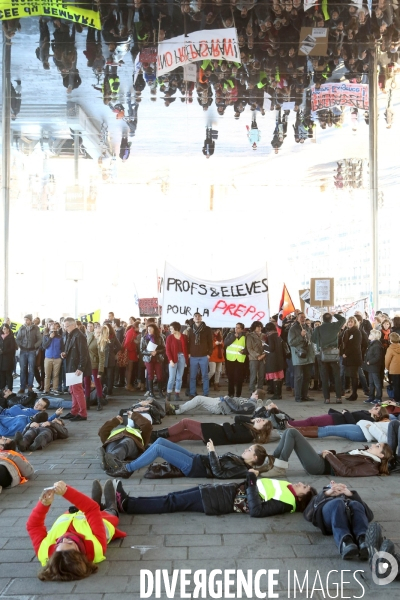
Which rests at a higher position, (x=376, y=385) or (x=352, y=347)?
(x=352, y=347)

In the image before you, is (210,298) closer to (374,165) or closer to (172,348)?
(172,348)

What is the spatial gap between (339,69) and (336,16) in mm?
1379

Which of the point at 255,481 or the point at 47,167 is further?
the point at 47,167

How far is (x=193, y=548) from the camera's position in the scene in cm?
486

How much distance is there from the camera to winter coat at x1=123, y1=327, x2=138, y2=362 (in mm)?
14211

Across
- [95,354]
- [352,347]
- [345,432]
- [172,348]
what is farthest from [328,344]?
[95,354]

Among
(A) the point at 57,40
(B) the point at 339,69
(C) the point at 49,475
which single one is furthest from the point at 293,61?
(C) the point at 49,475

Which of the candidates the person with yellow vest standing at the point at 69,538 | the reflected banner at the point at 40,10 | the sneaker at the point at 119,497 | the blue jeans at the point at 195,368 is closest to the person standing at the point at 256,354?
the blue jeans at the point at 195,368

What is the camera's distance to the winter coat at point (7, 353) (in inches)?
527

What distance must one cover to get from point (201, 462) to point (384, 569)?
2846 mm

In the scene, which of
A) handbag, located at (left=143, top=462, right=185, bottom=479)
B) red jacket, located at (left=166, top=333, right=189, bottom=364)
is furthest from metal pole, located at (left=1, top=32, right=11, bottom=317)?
handbag, located at (left=143, top=462, right=185, bottom=479)

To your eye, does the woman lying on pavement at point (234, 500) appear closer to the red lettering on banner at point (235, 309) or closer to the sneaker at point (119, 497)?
the sneaker at point (119, 497)

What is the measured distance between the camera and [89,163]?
764 inches

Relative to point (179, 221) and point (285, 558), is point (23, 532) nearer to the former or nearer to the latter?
point (285, 558)
